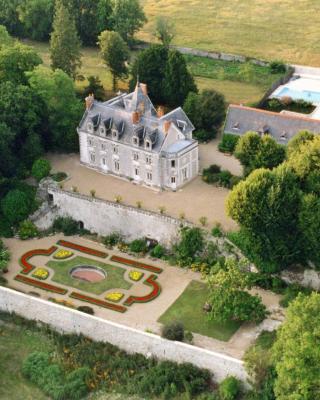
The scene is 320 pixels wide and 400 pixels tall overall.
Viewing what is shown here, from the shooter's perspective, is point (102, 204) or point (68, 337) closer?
point (68, 337)

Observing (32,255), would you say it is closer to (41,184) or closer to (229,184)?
(41,184)

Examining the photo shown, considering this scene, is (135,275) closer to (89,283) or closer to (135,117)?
(89,283)

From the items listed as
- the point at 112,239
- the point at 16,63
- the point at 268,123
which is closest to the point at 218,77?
the point at 268,123

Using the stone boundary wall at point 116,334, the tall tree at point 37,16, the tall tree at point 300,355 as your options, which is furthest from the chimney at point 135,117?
the tall tree at point 37,16

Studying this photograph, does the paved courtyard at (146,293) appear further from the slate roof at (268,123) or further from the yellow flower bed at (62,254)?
the slate roof at (268,123)

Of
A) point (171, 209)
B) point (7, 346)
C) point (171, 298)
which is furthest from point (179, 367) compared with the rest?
point (171, 209)
